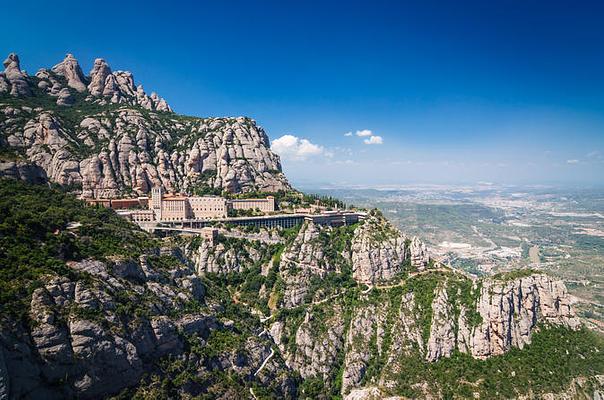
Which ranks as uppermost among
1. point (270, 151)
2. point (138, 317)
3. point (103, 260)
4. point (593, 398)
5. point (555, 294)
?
point (270, 151)

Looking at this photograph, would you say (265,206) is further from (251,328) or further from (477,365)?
(477,365)

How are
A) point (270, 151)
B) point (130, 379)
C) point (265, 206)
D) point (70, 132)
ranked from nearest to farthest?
point (130, 379) < point (265, 206) < point (70, 132) < point (270, 151)

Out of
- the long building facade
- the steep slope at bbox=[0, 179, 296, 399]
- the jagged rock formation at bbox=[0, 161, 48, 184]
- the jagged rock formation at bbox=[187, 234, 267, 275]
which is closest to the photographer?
the steep slope at bbox=[0, 179, 296, 399]

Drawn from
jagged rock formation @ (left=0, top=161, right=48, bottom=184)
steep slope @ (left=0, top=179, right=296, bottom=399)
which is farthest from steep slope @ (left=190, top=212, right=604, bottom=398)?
jagged rock formation @ (left=0, top=161, right=48, bottom=184)

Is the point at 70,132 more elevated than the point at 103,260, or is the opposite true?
the point at 70,132

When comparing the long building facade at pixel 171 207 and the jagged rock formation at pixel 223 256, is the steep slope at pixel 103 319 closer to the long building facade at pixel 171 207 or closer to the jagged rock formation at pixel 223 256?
the jagged rock formation at pixel 223 256

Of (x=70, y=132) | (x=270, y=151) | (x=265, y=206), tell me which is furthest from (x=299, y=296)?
(x=70, y=132)

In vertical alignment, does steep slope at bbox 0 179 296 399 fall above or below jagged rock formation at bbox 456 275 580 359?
above

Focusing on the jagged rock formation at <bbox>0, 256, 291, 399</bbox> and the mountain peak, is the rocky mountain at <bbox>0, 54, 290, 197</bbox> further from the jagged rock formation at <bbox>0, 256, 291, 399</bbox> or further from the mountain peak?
the jagged rock formation at <bbox>0, 256, 291, 399</bbox>
